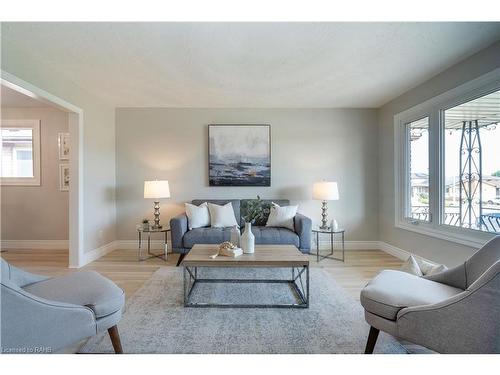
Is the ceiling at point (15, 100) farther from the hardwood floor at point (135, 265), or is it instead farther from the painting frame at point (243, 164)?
the painting frame at point (243, 164)

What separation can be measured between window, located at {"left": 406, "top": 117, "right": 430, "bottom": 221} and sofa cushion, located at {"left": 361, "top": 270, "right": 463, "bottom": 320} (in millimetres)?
1960

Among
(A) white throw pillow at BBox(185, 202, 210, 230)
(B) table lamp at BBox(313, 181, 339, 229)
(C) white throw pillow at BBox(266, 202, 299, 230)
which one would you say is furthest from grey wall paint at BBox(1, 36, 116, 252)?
(B) table lamp at BBox(313, 181, 339, 229)

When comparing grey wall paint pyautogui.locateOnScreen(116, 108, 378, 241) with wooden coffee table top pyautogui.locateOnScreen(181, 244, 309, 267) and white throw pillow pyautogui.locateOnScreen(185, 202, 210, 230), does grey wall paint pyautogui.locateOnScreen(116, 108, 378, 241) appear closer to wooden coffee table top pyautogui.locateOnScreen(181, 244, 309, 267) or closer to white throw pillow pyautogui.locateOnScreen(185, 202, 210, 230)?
white throw pillow pyautogui.locateOnScreen(185, 202, 210, 230)

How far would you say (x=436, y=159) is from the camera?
3.07 meters

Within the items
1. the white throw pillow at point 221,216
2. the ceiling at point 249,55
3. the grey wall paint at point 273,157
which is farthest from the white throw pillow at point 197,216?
the ceiling at point 249,55

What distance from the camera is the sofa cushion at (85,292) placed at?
5.05 ft

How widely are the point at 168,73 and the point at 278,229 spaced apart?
2.56 metres

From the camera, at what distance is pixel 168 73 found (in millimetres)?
2969

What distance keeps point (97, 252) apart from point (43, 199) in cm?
160

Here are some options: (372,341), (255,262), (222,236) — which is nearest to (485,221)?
(372,341)

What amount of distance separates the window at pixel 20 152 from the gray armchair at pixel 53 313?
11.4 ft

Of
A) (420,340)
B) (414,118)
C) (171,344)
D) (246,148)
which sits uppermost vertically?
(414,118)
